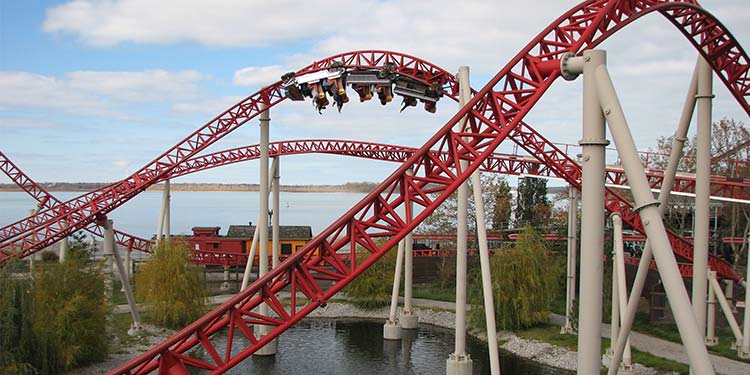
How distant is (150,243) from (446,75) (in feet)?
65.8

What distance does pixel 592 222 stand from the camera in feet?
31.1

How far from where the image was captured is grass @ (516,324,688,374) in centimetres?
2061

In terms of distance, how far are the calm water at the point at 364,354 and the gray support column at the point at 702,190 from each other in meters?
9.68

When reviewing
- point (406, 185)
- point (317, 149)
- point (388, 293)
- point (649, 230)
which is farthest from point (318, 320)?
point (649, 230)

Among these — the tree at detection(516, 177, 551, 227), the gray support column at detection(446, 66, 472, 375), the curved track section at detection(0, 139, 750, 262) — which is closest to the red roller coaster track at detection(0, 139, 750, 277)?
the curved track section at detection(0, 139, 750, 262)

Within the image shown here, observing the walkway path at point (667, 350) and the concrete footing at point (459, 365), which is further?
the walkway path at point (667, 350)

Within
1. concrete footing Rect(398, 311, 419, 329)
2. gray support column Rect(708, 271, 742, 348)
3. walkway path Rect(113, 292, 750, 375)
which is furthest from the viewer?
concrete footing Rect(398, 311, 419, 329)

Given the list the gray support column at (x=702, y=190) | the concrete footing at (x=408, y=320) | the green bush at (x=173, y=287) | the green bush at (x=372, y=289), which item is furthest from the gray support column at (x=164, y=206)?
the gray support column at (x=702, y=190)

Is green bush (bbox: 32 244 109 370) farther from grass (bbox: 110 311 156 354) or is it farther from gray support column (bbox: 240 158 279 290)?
gray support column (bbox: 240 158 279 290)

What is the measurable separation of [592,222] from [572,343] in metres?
16.0

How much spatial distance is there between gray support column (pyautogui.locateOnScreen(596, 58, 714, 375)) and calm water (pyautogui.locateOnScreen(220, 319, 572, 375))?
14135 millimetres

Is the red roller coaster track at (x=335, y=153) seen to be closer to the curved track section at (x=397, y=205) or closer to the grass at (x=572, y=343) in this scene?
the grass at (x=572, y=343)

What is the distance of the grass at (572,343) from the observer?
20.6 m

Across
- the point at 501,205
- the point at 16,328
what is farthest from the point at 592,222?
the point at 501,205
